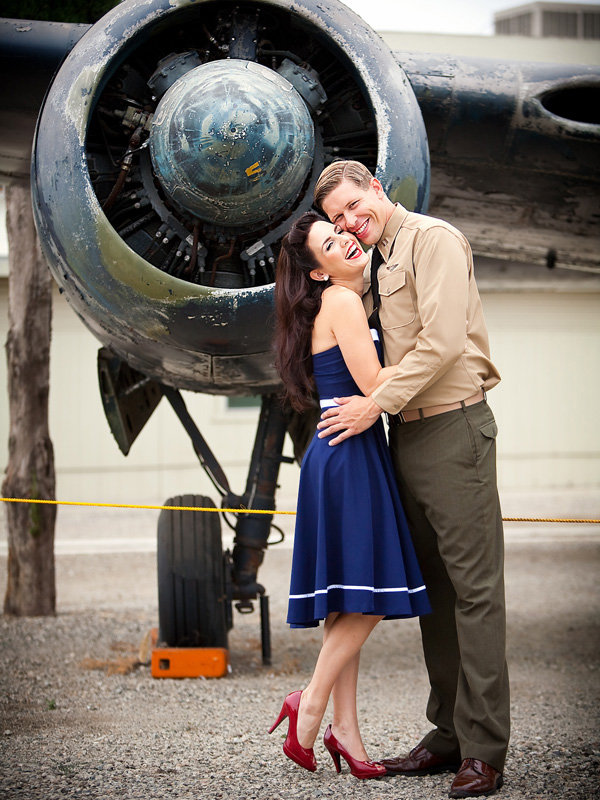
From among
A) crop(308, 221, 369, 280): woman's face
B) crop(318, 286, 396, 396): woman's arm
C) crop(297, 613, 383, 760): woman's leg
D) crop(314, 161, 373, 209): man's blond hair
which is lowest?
crop(297, 613, 383, 760): woman's leg

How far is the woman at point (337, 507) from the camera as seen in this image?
2.72 m

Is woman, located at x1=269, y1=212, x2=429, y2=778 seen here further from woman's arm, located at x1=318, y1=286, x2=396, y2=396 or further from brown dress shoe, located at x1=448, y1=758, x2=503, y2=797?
brown dress shoe, located at x1=448, y1=758, x2=503, y2=797

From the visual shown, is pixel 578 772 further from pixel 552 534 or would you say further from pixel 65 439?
pixel 65 439

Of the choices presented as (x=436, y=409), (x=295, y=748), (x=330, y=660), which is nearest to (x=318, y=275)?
(x=436, y=409)

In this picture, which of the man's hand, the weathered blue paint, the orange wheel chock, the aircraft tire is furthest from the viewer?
the aircraft tire

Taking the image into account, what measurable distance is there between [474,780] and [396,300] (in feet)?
4.62

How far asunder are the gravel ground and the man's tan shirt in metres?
1.19

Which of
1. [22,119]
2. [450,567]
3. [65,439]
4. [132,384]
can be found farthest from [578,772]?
[65,439]

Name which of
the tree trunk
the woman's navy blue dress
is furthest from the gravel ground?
the woman's navy blue dress

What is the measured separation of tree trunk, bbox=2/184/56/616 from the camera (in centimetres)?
667

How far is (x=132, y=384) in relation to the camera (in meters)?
4.80

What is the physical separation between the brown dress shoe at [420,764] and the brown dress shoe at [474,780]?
0.25 metres

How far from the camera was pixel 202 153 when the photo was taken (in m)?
3.08

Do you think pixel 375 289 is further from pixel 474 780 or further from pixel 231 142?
pixel 474 780
